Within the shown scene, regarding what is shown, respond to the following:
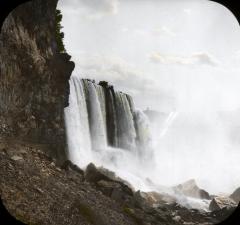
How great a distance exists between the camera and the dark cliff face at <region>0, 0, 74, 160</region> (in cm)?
1476

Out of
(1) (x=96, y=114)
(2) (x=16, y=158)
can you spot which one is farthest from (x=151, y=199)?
(2) (x=16, y=158)

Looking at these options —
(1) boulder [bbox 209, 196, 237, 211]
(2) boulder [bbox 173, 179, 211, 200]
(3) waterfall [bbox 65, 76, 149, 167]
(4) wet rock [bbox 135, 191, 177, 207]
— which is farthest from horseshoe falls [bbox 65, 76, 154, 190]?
(1) boulder [bbox 209, 196, 237, 211]

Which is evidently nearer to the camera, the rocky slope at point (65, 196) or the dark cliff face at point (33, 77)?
the rocky slope at point (65, 196)

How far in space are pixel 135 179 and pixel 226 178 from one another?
2776 centimetres

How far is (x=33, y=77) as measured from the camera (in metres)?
16.7

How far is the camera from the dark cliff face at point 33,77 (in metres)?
14.8

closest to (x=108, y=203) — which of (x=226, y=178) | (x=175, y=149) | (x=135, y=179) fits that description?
(x=135, y=179)

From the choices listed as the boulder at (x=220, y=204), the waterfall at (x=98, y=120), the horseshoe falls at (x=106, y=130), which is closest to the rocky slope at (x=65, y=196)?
the boulder at (x=220, y=204)

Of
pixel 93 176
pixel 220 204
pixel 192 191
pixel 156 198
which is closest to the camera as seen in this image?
pixel 93 176

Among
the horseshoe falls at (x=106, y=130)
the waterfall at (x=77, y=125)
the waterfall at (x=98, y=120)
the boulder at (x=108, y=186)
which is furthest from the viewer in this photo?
the horseshoe falls at (x=106, y=130)

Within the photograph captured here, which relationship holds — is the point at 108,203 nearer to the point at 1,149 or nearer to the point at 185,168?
the point at 1,149

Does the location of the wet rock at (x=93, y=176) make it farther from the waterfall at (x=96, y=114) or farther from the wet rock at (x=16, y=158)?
the waterfall at (x=96, y=114)

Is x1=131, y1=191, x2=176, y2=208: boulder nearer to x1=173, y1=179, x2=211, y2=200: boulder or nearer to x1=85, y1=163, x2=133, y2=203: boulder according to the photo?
x1=85, y1=163, x2=133, y2=203: boulder

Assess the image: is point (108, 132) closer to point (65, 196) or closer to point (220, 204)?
point (220, 204)
